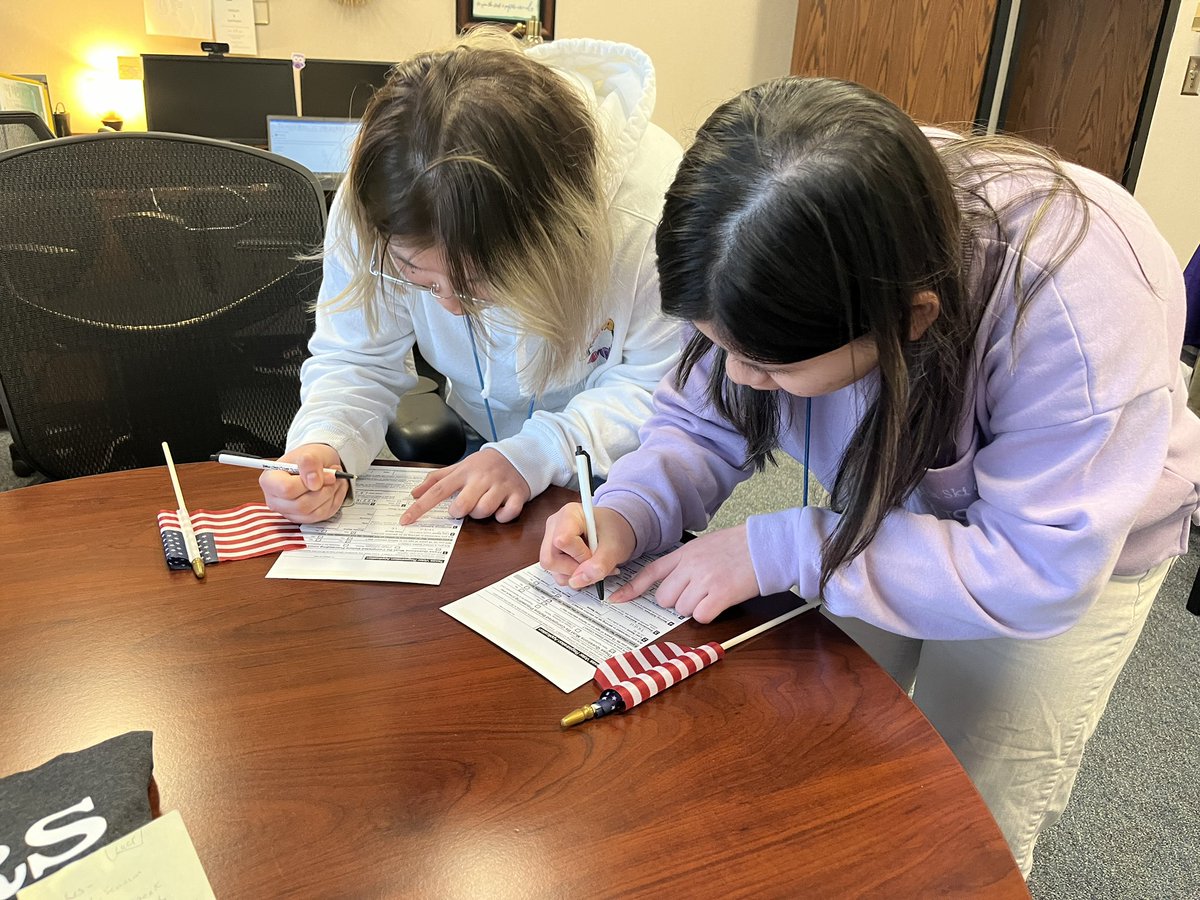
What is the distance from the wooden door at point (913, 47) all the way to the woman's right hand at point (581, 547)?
9.22 ft

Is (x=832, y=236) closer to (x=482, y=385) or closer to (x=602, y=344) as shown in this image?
(x=602, y=344)

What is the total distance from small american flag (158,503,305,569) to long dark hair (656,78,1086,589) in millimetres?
509

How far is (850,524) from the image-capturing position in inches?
29.5

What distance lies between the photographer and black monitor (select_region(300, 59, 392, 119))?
3.17 meters

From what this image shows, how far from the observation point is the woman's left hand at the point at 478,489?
100cm

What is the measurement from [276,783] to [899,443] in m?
0.53

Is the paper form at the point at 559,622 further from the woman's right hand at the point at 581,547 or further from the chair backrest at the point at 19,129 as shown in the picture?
the chair backrest at the point at 19,129

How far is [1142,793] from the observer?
152cm

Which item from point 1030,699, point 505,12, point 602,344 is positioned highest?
point 505,12

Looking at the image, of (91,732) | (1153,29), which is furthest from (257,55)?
(91,732)

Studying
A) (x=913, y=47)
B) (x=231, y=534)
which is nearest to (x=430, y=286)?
(x=231, y=534)

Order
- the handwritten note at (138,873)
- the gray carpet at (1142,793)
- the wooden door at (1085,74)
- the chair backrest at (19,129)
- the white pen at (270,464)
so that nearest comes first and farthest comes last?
the handwritten note at (138,873) → the white pen at (270,464) → the gray carpet at (1142,793) → the chair backrest at (19,129) → the wooden door at (1085,74)

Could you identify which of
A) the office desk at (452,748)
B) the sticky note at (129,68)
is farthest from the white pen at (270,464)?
the sticky note at (129,68)

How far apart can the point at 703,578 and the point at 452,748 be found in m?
0.28
